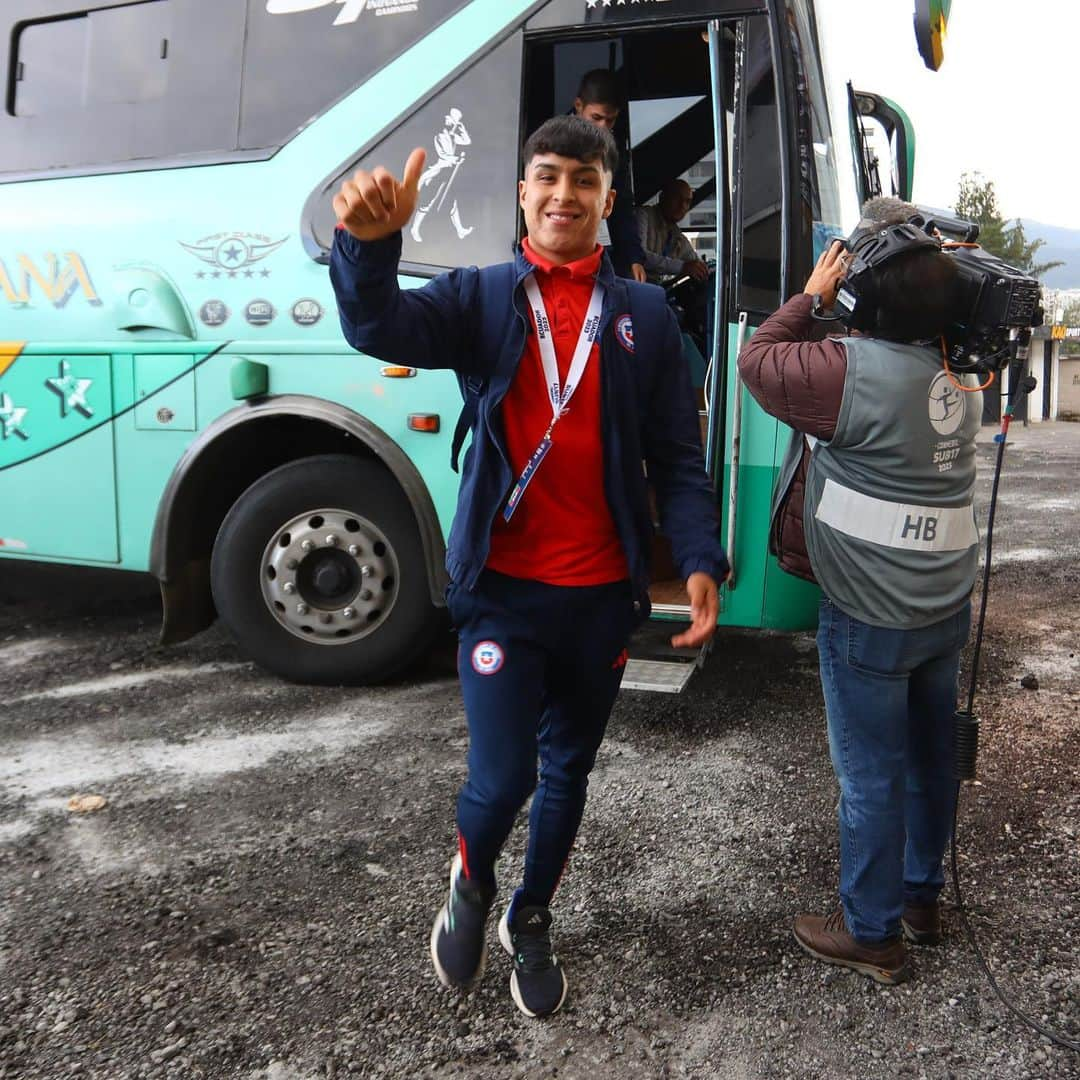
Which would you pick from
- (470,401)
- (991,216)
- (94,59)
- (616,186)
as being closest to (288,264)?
(94,59)

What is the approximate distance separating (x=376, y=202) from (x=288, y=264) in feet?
8.92

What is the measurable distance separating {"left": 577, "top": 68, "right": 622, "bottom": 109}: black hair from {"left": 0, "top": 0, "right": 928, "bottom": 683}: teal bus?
17 centimetres

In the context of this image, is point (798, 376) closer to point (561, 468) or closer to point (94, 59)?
point (561, 468)

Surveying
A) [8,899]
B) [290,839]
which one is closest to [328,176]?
[290,839]

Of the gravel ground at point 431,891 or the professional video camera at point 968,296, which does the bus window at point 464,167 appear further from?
the professional video camera at point 968,296

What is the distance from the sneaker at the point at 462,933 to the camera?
88.9 inches

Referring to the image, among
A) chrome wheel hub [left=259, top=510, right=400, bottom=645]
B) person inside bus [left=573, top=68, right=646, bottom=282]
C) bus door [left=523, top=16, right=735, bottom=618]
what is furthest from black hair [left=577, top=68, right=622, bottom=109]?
chrome wheel hub [left=259, top=510, right=400, bottom=645]

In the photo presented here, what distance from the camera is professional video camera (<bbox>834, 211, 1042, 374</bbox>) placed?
84.5 inches

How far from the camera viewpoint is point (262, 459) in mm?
4645

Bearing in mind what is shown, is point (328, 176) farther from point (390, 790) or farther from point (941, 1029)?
point (941, 1029)

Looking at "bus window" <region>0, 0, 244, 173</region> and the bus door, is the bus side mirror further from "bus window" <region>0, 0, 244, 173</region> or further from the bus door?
"bus window" <region>0, 0, 244, 173</region>

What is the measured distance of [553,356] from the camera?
2.10 meters

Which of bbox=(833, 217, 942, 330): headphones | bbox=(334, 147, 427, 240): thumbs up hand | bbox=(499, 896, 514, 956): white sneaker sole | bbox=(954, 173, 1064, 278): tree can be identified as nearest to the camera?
bbox=(334, 147, 427, 240): thumbs up hand

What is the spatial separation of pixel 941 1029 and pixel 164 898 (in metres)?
1.97
